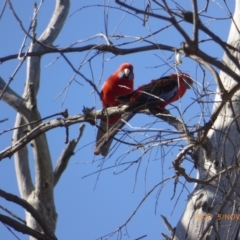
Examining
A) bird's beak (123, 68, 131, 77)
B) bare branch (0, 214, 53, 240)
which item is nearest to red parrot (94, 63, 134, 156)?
bird's beak (123, 68, 131, 77)

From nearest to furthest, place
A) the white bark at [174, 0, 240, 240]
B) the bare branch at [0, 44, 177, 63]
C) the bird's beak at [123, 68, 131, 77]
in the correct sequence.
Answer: the bare branch at [0, 44, 177, 63] → the white bark at [174, 0, 240, 240] → the bird's beak at [123, 68, 131, 77]

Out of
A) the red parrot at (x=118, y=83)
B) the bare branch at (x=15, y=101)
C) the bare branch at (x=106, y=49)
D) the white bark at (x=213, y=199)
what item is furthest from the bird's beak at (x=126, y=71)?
the bare branch at (x=106, y=49)

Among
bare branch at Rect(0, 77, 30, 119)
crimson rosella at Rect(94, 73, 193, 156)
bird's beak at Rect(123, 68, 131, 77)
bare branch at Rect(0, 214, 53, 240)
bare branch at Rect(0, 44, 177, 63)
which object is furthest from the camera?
bird's beak at Rect(123, 68, 131, 77)

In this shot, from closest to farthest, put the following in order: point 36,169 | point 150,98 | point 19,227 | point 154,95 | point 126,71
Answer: point 19,227, point 154,95, point 150,98, point 36,169, point 126,71

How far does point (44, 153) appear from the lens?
12.2ft

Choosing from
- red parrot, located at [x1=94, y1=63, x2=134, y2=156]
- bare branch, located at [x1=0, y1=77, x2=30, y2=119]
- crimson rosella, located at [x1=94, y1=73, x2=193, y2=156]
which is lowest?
crimson rosella, located at [x1=94, y1=73, x2=193, y2=156]

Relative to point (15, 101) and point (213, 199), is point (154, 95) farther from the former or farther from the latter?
point (15, 101)

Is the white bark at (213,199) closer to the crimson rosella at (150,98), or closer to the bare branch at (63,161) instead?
the crimson rosella at (150,98)

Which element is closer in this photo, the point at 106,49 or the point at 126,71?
the point at 106,49

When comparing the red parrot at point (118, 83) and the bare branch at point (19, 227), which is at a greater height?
the red parrot at point (118, 83)

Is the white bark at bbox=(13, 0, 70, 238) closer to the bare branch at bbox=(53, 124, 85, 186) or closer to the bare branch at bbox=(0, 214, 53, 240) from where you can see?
the bare branch at bbox=(53, 124, 85, 186)

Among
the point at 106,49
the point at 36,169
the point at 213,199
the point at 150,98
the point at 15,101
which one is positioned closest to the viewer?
the point at 106,49

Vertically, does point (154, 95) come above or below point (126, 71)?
below

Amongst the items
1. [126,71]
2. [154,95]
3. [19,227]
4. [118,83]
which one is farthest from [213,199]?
[126,71]
